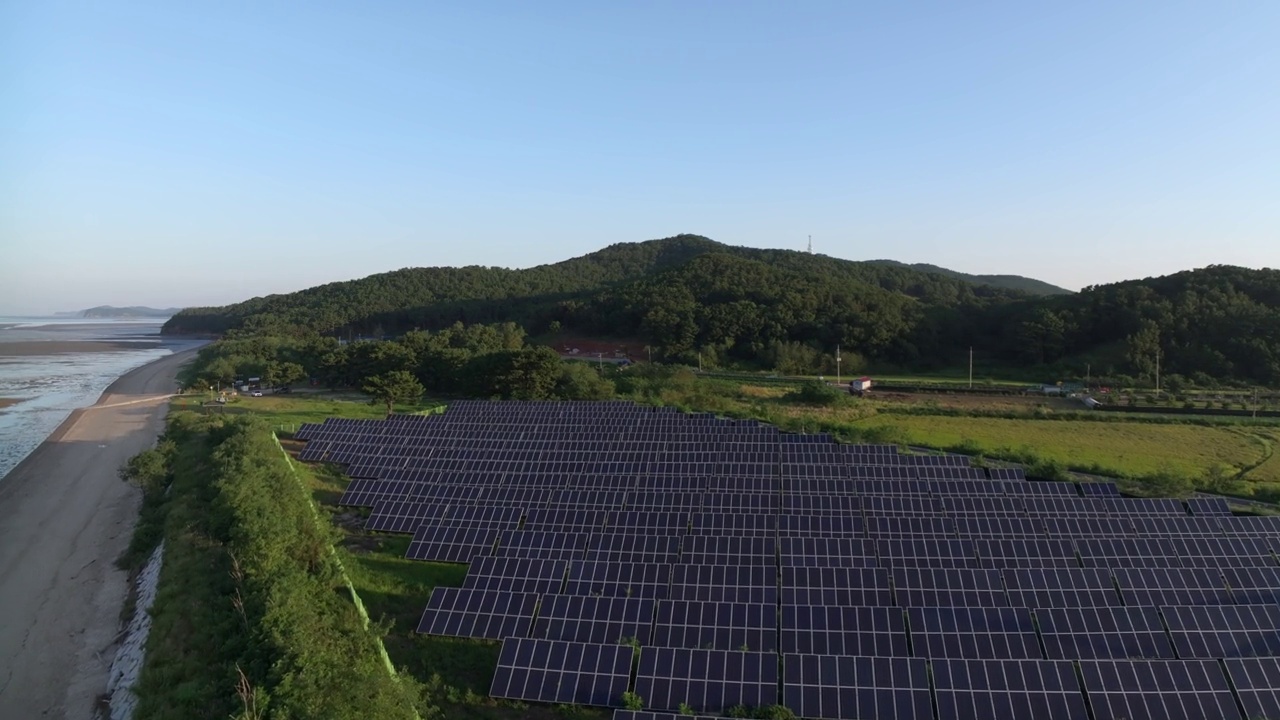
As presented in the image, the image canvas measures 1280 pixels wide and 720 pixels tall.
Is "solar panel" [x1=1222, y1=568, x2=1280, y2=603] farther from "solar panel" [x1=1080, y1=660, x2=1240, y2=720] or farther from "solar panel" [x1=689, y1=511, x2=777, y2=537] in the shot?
"solar panel" [x1=689, y1=511, x2=777, y2=537]

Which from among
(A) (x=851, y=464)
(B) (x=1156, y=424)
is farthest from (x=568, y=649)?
(B) (x=1156, y=424)

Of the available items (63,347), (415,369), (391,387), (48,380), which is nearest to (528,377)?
(391,387)

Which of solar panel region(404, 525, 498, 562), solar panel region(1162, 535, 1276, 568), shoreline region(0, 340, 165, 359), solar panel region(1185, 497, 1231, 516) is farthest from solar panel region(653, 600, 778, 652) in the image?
shoreline region(0, 340, 165, 359)

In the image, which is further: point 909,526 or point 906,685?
point 909,526

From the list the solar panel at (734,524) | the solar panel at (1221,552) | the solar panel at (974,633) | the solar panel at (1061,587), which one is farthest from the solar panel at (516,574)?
the solar panel at (1221,552)

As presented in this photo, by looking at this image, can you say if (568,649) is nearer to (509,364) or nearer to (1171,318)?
(509,364)

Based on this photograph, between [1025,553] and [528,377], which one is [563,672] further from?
[528,377]
